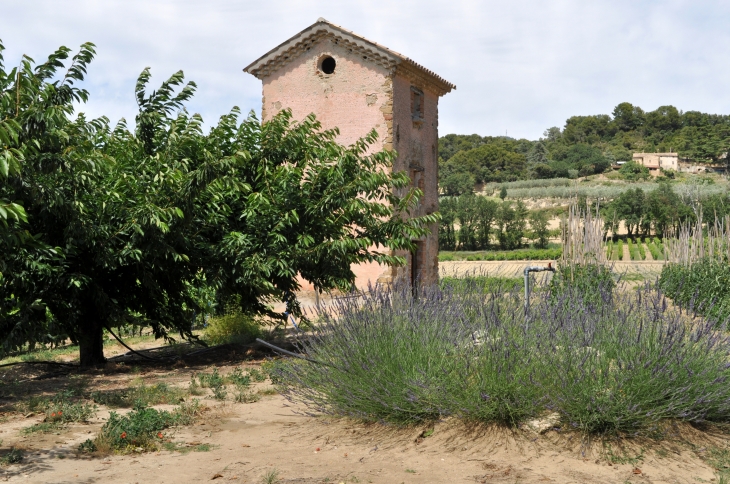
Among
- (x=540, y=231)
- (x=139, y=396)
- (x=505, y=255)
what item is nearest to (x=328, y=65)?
(x=139, y=396)

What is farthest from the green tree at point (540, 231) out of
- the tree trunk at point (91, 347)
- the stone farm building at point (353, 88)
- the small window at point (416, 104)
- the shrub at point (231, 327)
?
the tree trunk at point (91, 347)

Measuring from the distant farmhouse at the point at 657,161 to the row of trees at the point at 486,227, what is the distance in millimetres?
40516

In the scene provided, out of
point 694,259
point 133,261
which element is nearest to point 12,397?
point 133,261

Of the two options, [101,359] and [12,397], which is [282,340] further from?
[12,397]

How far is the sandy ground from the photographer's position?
493 cm

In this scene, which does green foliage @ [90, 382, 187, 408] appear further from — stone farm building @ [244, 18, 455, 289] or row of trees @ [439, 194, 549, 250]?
row of trees @ [439, 194, 549, 250]

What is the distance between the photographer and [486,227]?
66250 mm

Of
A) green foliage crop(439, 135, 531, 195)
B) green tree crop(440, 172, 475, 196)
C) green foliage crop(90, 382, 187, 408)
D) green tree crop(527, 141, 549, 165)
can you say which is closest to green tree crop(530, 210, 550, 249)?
green tree crop(440, 172, 475, 196)

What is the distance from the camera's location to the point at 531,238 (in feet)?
218

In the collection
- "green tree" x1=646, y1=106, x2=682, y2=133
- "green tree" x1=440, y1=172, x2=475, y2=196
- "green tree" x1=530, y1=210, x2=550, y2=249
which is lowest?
"green tree" x1=530, y1=210, x2=550, y2=249

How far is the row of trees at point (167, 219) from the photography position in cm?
932

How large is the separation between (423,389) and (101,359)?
298 inches

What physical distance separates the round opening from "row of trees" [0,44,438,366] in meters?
7.92

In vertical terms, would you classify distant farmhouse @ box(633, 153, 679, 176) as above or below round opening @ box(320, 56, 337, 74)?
above
